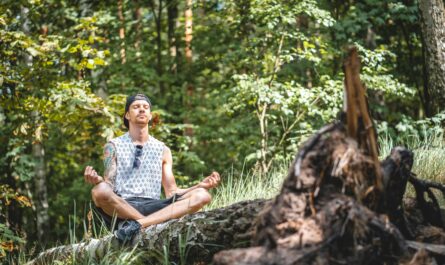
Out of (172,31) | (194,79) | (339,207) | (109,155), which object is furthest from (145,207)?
(172,31)

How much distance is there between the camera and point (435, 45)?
5.89 m

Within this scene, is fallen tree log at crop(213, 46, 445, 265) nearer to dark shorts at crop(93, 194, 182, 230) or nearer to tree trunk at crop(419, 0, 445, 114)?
dark shorts at crop(93, 194, 182, 230)

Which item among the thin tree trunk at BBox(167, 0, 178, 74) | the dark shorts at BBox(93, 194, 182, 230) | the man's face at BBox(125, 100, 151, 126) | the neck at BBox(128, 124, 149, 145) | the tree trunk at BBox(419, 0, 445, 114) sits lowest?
the dark shorts at BBox(93, 194, 182, 230)

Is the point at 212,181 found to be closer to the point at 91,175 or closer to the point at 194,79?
the point at 91,175

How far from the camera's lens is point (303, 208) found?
2064mm

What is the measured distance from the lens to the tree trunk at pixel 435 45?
229 inches

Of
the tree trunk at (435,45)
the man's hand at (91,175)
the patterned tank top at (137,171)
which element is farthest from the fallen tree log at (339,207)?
the tree trunk at (435,45)

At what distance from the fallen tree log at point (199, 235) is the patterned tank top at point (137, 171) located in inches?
44.0

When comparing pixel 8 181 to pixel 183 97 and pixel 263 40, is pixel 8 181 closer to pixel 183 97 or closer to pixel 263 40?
pixel 183 97

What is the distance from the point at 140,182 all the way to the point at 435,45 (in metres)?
3.80

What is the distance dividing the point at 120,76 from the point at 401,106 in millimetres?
7033

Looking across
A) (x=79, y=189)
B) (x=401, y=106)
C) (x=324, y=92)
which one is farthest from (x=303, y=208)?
(x=401, y=106)

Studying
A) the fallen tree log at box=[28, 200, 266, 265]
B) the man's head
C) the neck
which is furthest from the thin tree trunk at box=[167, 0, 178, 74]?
the fallen tree log at box=[28, 200, 266, 265]

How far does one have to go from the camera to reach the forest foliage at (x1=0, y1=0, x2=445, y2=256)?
600cm
